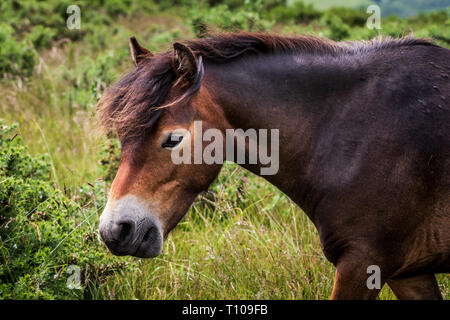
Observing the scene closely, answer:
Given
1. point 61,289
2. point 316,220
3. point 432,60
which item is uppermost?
point 432,60

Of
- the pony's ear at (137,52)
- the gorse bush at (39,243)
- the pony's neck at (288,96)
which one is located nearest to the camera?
the pony's neck at (288,96)

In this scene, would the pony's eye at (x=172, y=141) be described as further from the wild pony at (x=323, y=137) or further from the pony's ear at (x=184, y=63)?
the pony's ear at (x=184, y=63)

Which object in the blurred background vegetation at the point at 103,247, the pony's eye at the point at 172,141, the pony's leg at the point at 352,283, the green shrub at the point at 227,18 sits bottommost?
the blurred background vegetation at the point at 103,247

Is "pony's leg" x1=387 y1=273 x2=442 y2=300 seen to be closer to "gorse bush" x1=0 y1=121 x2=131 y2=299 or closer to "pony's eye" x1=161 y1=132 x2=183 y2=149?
"pony's eye" x1=161 y1=132 x2=183 y2=149

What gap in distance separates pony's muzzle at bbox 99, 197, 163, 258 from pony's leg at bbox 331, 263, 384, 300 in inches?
35.0

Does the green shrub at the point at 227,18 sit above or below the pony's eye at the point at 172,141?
below

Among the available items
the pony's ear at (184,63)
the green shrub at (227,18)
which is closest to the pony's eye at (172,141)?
the pony's ear at (184,63)

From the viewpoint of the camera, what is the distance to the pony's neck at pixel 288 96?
2.70 m

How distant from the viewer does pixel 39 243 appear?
333 cm

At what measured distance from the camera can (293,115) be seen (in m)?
2.73
